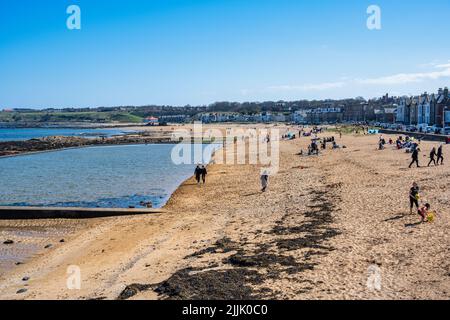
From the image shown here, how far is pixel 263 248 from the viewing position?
11.7 metres

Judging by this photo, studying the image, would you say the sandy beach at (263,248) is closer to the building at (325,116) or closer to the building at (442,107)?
the building at (442,107)

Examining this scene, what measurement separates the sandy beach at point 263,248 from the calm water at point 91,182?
4.12 metres

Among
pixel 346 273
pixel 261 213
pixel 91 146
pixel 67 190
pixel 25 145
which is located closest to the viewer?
pixel 346 273

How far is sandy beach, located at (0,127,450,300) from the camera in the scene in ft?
28.9

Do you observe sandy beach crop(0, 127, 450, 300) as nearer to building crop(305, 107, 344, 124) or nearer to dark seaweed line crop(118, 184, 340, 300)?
dark seaweed line crop(118, 184, 340, 300)

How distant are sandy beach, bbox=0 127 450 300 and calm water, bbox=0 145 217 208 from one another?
13.5ft

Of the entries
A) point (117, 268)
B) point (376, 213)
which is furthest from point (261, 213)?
point (117, 268)

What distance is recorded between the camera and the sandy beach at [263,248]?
28.9ft

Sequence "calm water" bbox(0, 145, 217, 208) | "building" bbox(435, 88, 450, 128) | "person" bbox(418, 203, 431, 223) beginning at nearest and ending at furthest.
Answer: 1. "person" bbox(418, 203, 431, 223)
2. "calm water" bbox(0, 145, 217, 208)
3. "building" bbox(435, 88, 450, 128)

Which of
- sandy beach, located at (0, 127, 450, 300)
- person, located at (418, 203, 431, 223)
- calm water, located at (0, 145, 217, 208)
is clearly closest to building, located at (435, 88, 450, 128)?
calm water, located at (0, 145, 217, 208)

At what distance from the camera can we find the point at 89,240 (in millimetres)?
14969
